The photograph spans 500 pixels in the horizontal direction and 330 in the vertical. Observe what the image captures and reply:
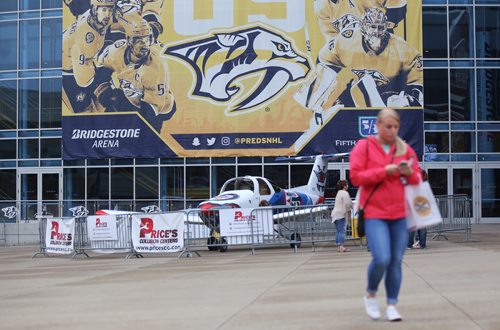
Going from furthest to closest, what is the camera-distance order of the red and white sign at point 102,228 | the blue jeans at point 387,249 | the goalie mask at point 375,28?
the goalie mask at point 375,28
the red and white sign at point 102,228
the blue jeans at point 387,249

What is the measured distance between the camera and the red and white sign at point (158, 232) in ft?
60.2

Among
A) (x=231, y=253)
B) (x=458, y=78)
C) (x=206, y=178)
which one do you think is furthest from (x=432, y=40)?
(x=231, y=253)

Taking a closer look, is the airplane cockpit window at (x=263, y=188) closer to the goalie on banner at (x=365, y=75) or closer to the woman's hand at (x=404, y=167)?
the goalie on banner at (x=365, y=75)

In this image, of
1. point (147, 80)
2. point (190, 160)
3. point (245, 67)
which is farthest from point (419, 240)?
point (147, 80)

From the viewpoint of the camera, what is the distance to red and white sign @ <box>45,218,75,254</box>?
1995 cm

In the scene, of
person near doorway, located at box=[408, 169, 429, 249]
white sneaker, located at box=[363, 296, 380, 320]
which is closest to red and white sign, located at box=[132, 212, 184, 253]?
person near doorway, located at box=[408, 169, 429, 249]

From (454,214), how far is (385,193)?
1525 cm

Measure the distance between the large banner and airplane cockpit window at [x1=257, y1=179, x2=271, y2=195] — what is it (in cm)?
878

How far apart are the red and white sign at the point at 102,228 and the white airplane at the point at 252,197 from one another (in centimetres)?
242

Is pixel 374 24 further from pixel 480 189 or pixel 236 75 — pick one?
pixel 480 189

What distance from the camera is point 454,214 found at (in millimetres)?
21188

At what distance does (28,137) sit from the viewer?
3506cm

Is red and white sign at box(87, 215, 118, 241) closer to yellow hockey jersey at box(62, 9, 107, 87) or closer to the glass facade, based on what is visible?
the glass facade

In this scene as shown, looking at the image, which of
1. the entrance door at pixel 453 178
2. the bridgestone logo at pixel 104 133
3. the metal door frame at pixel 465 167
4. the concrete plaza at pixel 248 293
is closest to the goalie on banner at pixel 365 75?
the metal door frame at pixel 465 167
